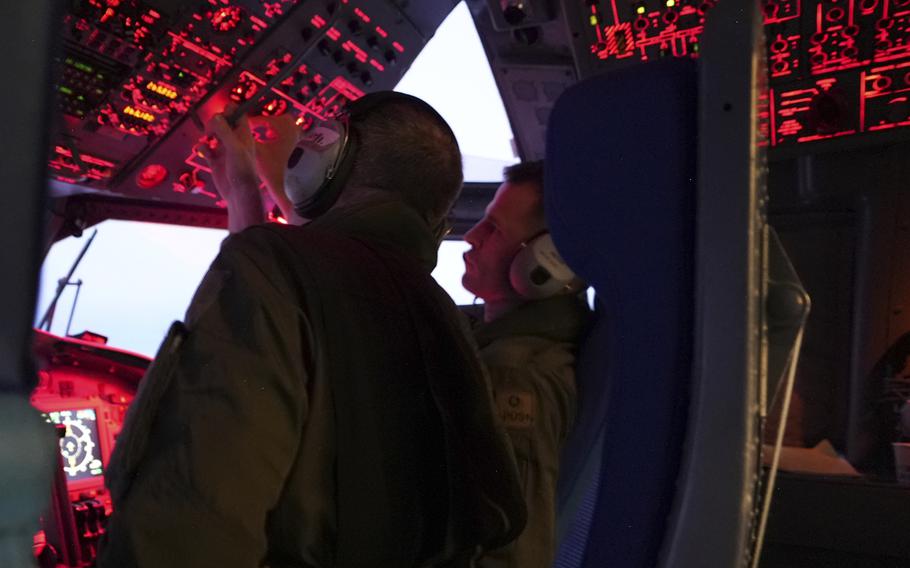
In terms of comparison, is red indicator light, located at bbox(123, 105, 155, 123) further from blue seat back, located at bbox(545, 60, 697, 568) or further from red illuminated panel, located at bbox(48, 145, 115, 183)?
blue seat back, located at bbox(545, 60, 697, 568)

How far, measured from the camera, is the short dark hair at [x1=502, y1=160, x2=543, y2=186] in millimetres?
1725

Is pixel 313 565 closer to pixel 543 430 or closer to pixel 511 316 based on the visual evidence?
pixel 543 430

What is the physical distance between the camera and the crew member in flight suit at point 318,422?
0.77m

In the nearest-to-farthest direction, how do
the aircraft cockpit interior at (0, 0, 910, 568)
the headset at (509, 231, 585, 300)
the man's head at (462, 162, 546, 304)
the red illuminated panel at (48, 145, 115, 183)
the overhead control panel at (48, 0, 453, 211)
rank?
the aircraft cockpit interior at (0, 0, 910, 568)
the headset at (509, 231, 585, 300)
the man's head at (462, 162, 546, 304)
the overhead control panel at (48, 0, 453, 211)
the red illuminated panel at (48, 145, 115, 183)

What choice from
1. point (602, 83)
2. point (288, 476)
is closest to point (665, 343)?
point (602, 83)

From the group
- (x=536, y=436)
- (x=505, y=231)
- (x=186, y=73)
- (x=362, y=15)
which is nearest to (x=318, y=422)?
(x=536, y=436)

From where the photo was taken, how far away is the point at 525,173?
5.72ft

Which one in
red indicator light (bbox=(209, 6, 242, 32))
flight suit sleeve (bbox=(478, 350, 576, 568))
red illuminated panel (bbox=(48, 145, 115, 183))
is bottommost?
flight suit sleeve (bbox=(478, 350, 576, 568))

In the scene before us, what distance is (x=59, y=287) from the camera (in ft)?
8.46

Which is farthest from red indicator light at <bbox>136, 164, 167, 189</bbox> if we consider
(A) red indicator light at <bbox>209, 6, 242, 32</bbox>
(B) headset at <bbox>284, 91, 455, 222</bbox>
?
(B) headset at <bbox>284, 91, 455, 222</bbox>

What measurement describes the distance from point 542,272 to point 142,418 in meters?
0.93

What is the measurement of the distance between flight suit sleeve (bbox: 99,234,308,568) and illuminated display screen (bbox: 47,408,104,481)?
1736 mm

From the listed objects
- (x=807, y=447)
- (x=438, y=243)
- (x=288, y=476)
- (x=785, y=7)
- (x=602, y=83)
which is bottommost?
(x=807, y=447)

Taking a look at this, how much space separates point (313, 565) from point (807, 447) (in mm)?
2126
